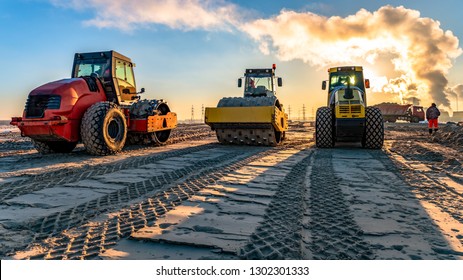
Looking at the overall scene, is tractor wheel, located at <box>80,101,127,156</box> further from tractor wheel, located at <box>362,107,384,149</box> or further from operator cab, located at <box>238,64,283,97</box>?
tractor wheel, located at <box>362,107,384,149</box>

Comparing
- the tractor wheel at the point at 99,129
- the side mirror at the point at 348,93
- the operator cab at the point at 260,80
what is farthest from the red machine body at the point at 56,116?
→ the side mirror at the point at 348,93

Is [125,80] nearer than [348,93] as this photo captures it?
No

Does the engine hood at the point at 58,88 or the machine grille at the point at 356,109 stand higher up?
the engine hood at the point at 58,88

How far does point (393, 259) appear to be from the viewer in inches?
79.9

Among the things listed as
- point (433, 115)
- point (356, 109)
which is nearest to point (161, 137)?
point (356, 109)

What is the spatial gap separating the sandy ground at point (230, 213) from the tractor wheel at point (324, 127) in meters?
3.69

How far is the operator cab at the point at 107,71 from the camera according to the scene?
8438mm

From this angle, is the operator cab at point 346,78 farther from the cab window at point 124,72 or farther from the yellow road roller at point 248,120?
the cab window at point 124,72

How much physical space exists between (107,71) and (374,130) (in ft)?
25.1

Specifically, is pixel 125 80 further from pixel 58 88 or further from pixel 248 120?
pixel 248 120

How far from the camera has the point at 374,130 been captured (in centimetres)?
870

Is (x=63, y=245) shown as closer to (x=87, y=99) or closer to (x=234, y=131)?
(x=87, y=99)
